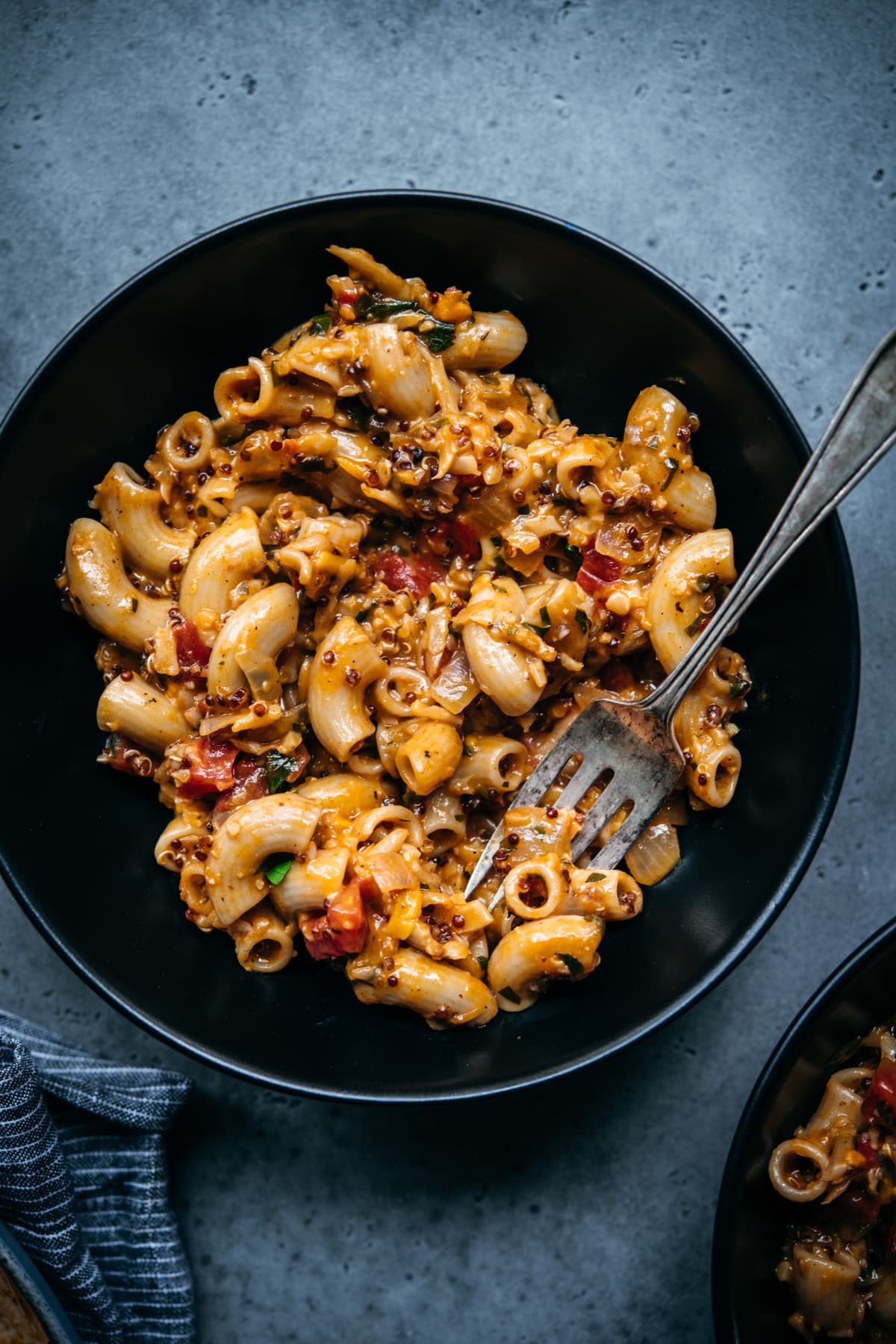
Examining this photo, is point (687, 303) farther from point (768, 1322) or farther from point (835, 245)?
point (768, 1322)

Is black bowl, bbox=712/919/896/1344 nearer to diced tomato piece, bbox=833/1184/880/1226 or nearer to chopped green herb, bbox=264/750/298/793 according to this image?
diced tomato piece, bbox=833/1184/880/1226

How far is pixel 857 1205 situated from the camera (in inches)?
91.6

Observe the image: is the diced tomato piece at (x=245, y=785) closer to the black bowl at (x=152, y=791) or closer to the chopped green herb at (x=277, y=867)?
the chopped green herb at (x=277, y=867)

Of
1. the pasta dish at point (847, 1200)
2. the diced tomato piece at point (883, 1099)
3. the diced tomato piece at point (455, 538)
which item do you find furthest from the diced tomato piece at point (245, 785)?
the diced tomato piece at point (883, 1099)

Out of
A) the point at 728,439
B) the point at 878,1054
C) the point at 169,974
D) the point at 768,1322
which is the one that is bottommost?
the point at 169,974

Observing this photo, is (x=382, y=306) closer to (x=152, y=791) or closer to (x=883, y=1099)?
(x=152, y=791)

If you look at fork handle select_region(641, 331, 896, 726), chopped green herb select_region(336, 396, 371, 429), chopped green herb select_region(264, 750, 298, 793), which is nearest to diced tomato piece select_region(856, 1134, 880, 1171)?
fork handle select_region(641, 331, 896, 726)

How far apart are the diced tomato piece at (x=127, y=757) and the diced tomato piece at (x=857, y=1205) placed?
70.1 inches

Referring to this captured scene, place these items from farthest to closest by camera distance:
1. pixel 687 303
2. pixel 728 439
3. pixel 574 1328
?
1. pixel 574 1328
2. pixel 728 439
3. pixel 687 303

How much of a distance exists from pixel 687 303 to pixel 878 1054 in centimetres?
168

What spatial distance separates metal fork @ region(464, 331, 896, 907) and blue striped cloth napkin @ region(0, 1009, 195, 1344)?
969 millimetres

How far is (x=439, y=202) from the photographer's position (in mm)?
2145

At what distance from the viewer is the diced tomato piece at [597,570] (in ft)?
7.41

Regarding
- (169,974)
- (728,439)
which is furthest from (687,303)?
(169,974)
